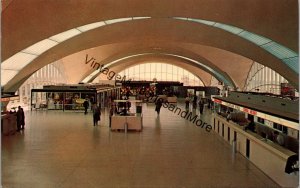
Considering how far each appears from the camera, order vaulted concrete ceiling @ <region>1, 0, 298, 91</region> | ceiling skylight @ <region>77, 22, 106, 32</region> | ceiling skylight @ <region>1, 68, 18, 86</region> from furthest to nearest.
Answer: ceiling skylight @ <region>1, 68, 18, 86</region> → ceiling skylight @ <region>77, 22, 106, 32</region> → vaulted concrete ceiling @ <region>1, 0, 298, 91</region>

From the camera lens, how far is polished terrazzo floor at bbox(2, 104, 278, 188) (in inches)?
378

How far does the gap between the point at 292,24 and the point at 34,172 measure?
1376 cm

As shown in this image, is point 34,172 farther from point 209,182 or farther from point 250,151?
point 250,151

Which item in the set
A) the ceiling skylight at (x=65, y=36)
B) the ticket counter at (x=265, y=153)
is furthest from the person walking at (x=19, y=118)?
the ticket counter at (x=265, y=153)

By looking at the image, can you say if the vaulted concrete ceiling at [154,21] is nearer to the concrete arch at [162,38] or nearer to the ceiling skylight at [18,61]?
the concrete arch at [162,38]

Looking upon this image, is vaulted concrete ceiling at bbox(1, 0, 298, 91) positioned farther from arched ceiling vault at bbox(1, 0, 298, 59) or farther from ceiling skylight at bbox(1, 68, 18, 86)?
ceiling skylight at bbox(1, 68, 18, 86)

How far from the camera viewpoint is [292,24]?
17.8 meters

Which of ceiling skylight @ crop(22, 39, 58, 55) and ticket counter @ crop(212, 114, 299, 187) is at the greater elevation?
ceiling skylight @ crop(22, 39, 58, 55)

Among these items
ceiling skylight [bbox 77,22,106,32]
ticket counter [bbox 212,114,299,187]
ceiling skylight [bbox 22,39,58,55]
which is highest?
ceiling skylight [bbox 77,22,106,32]

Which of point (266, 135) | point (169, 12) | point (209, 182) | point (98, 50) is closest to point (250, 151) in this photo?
point (266, 135)

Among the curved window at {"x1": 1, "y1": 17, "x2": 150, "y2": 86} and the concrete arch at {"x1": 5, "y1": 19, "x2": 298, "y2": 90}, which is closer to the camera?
the concrete arch at {"x1": 5, "y1": 19, "x2": 298, "y2": 90}

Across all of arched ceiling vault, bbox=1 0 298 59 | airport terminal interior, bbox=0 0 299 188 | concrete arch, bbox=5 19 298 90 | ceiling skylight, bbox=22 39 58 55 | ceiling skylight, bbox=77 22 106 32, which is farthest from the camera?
ceiling skylight, bbox=22 39 58 55

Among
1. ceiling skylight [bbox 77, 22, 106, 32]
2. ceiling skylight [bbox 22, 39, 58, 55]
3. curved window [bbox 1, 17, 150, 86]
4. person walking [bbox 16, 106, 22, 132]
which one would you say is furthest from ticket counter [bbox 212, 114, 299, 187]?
ceiling skylight [bbox 22, 39, 58, 55]

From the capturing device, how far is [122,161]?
39.4 ft
